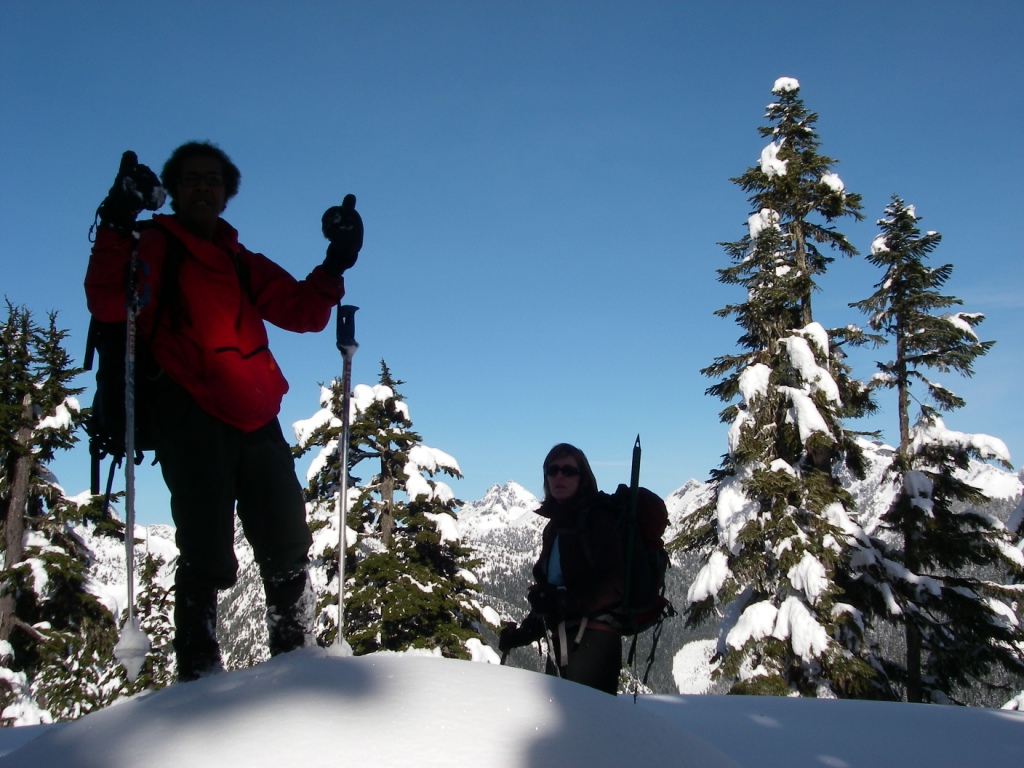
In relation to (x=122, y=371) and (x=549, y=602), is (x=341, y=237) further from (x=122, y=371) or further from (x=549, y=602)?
(x=549, y=602)

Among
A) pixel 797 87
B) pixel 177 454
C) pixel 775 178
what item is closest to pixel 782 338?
pixel 775 178

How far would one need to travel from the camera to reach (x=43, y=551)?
523 inches

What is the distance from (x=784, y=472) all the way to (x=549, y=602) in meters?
9.82

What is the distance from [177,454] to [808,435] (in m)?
11.4

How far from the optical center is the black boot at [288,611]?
261cm

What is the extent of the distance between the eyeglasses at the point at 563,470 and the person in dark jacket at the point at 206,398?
4.46 ft

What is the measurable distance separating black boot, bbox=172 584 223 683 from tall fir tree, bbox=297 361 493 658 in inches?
471

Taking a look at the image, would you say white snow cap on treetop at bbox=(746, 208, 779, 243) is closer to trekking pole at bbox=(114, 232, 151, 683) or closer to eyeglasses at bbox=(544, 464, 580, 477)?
eyeglasses at bbox=(544, 464, 580, 477)

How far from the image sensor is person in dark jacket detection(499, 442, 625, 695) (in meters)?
3.26

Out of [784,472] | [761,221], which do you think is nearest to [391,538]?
[784,472]

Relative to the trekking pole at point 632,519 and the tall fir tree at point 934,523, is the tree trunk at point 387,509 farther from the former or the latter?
the trekking pole at point 632,519

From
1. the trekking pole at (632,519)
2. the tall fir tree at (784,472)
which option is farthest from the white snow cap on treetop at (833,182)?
the trekking pole at (632,519)

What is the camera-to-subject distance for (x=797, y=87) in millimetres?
14828

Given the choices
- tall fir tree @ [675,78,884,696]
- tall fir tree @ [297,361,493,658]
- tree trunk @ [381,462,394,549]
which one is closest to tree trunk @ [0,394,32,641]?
tall fir tree @ [297,361,493,658]
